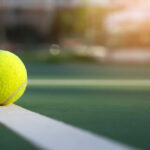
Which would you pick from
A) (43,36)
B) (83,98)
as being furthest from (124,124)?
(43,36)

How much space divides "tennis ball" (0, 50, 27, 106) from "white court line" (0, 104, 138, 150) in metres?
0.24

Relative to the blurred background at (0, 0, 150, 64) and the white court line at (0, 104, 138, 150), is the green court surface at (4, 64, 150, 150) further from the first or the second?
the blurred background at (0, 0, 150, 64)

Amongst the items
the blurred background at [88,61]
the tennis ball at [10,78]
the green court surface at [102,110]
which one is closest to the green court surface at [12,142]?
the blurred background at [88,61]

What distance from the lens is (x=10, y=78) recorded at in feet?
9.70

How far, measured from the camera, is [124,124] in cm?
239

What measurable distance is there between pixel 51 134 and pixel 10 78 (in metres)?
0.98

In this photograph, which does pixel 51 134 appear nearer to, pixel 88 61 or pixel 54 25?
pixel 88 61

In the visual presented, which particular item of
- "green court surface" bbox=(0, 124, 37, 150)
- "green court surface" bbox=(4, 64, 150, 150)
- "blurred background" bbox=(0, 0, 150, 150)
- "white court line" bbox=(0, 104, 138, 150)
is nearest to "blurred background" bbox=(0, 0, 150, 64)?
"blurred background" bbox=(0, 0, 150, 150)

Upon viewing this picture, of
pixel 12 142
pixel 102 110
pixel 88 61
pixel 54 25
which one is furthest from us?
pixel 54 25

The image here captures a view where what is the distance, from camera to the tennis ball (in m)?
2.94

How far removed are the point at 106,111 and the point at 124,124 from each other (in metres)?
0.49

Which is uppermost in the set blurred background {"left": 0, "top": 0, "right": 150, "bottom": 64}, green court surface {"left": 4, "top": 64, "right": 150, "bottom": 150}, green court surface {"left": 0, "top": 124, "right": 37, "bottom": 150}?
green court surface {"left": 0, "top": 124, "right": 37, "bottom": 150}

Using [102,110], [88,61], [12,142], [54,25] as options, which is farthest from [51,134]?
[54,25]

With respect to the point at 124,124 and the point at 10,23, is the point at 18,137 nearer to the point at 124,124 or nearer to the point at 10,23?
the point at 124,124
